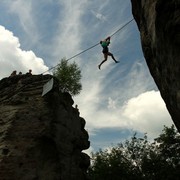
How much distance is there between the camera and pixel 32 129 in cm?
2325

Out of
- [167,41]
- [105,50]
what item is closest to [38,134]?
[105,50]

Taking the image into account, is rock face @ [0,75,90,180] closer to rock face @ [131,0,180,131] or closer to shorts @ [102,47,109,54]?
shorts @ [102,47,109,54]

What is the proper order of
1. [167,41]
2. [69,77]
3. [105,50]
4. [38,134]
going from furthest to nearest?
[69,77] → [38,134] → [105,50] → [167,41]

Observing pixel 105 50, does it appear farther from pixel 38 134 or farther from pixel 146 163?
pixel 146 163

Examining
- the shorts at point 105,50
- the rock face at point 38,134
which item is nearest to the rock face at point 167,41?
the shorts at point 105,50

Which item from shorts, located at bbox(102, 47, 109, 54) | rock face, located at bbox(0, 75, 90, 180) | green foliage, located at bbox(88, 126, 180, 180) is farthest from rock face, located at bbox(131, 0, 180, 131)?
green foliage, located at bbox(88, 126, 180, 180)

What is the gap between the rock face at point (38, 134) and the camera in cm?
2181

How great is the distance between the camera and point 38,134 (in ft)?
76.0

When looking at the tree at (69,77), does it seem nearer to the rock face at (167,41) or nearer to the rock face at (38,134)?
the rock face at (38,134)

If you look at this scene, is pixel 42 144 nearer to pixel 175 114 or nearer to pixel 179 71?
pixel 175 114

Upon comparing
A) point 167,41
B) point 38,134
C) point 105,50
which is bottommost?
point 167,41

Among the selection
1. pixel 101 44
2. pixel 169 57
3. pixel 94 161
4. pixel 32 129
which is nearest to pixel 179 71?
pixel 169 57

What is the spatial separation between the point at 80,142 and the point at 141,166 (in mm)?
20748

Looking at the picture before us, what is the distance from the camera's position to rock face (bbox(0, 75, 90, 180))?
2181 cm
